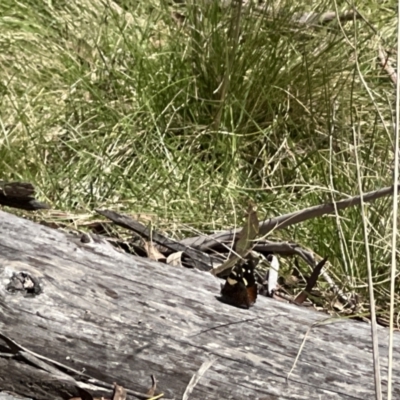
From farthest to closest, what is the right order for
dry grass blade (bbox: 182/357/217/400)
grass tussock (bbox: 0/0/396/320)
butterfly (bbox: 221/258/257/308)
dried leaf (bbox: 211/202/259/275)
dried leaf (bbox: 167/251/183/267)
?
grass tussock (bbox: 0/0/396/320) → dried leaf (bbox: 167/251/183/267) → dried leaf (bbox: 211/202/259/275) → butterfly (bbox: 221/258/257/308) → dry grass blade (bbox: 182/357/217/400)

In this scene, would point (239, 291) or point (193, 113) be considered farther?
point (193, 113)

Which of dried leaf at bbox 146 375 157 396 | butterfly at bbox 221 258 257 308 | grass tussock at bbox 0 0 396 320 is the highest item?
A: grass tussock at bbox 0 0 396 320

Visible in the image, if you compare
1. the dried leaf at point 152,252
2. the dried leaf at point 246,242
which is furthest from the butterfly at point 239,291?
the dried leaf at point 152,252

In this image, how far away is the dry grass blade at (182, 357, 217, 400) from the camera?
5.49 feet

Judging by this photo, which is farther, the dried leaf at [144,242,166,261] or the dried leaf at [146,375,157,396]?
the dried leaf at [144,242,166,261]

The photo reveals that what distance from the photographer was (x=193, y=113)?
3477 millimetres

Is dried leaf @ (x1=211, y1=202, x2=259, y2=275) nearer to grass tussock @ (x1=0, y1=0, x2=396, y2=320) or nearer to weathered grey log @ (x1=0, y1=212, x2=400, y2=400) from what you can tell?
weathered grey log @ (x1=0, y1=212, x2=400, y2=400)

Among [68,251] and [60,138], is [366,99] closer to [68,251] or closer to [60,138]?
[60,138]

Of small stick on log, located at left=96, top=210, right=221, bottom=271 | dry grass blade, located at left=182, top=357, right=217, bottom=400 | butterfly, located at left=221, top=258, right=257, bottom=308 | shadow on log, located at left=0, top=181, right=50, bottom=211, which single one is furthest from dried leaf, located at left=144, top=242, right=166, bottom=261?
dry grass blade, located at left=182, top=357, right=217, bottom=400

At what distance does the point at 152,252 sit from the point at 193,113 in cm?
126

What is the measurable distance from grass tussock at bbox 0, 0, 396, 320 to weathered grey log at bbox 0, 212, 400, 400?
1.00 meters

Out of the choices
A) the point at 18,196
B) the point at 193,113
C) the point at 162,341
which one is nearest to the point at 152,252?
the point at 18,196

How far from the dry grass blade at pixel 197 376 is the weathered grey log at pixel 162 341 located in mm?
10

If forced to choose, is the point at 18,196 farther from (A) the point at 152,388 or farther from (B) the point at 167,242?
(A) the point at 152,388
